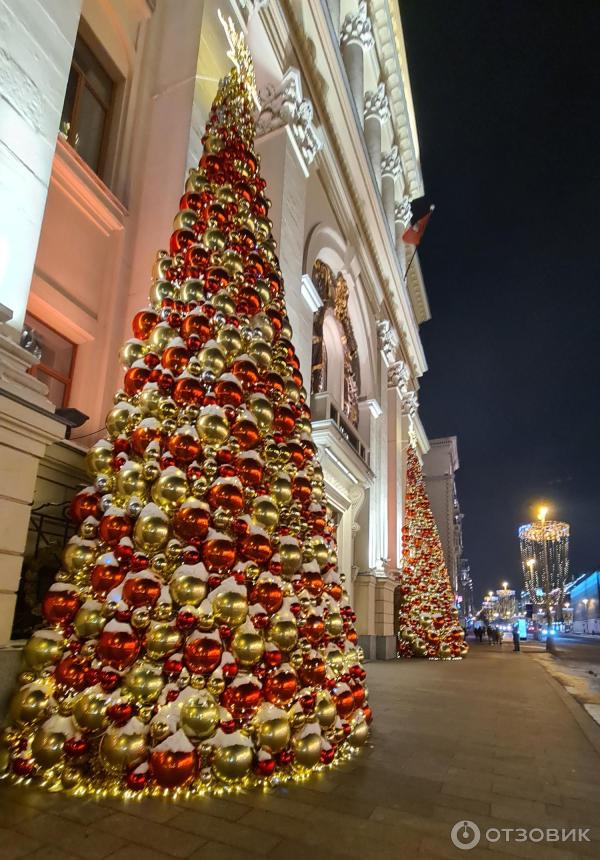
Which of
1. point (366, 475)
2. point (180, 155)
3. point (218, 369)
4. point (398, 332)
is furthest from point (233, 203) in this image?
point (398, 332)

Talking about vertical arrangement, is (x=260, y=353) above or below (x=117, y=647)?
above

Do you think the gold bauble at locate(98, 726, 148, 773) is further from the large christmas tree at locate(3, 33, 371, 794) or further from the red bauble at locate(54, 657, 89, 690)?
the red bauble at locate(54, 657, 89, 690)

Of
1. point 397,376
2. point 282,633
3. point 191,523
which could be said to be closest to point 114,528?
point 191,523

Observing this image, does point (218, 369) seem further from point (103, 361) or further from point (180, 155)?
point (180, 155)

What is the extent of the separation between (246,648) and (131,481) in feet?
4.29

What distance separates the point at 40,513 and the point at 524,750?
451cm

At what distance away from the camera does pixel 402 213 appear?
73.0 ft

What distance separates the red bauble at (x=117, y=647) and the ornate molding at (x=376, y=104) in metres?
19.1

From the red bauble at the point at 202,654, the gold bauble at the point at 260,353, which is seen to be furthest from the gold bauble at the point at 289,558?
the gold bauble at the point at 260,353

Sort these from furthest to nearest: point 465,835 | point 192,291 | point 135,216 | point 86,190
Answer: point 135,216 < point 86,190 < point 192,291 < point 465,835

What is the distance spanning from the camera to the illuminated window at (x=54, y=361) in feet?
19.6

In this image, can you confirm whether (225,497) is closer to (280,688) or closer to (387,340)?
(280,688)

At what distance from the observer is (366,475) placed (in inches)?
522

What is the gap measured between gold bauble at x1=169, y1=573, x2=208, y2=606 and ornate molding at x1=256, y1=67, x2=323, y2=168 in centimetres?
905
